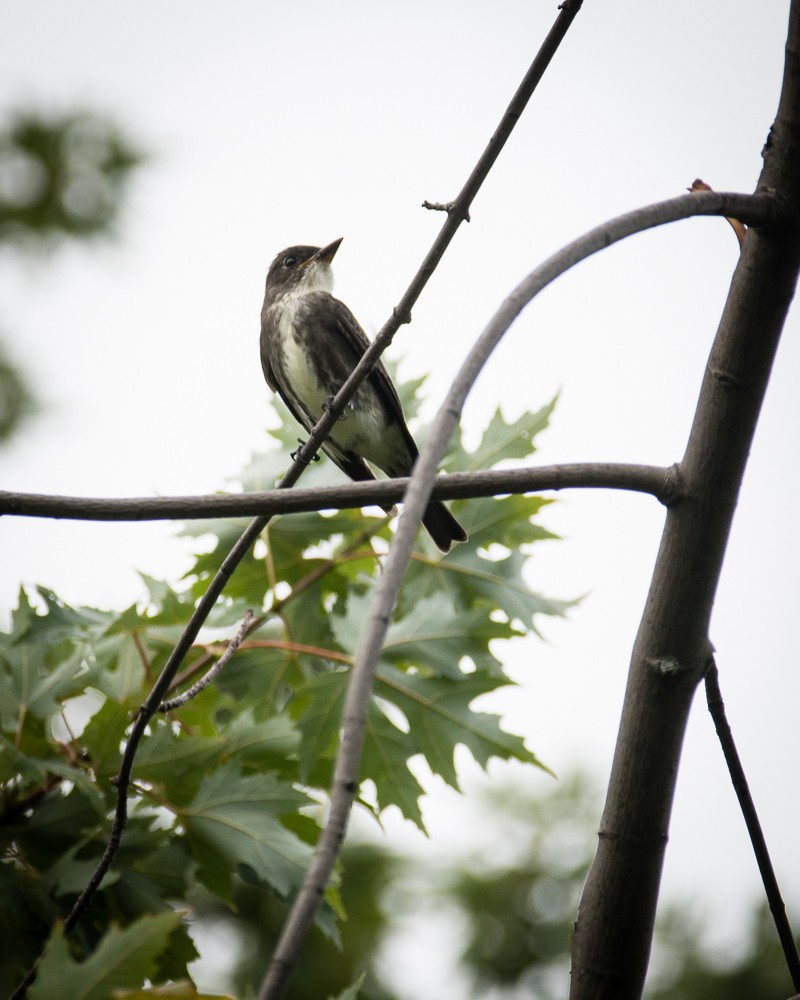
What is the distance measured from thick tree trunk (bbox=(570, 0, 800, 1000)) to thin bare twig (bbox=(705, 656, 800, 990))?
12 centimetres

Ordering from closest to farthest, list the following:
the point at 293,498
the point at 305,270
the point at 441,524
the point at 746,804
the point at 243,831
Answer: the point at 293,498 < the point at 746,804 < the point at 243,831 < the point at 441,524 < the point at 305,270

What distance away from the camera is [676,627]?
1693 millimetres

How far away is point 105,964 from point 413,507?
0.69 meters

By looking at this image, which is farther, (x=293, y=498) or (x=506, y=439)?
(x=506, y=439)

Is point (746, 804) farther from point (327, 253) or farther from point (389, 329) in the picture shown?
point (327, 253)

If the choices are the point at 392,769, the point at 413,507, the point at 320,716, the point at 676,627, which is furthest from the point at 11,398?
the point at 413,507

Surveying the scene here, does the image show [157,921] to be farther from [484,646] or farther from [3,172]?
[3,172]

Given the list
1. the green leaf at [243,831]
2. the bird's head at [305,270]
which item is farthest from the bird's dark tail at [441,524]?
the bird's head at [305,270]

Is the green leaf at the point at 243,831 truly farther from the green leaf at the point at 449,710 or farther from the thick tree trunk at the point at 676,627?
the thick tree trunk at the point at 676,627

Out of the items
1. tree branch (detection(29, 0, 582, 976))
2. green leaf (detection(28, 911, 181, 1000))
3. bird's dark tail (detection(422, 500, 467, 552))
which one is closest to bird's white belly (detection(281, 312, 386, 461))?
bird's dark tail (detection(422, 500, 467, 552))

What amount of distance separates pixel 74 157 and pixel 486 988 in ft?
15.5

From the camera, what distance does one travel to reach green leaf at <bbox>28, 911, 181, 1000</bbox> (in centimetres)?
127

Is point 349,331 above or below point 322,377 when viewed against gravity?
above

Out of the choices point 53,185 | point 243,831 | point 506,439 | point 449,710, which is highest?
point 53,185
